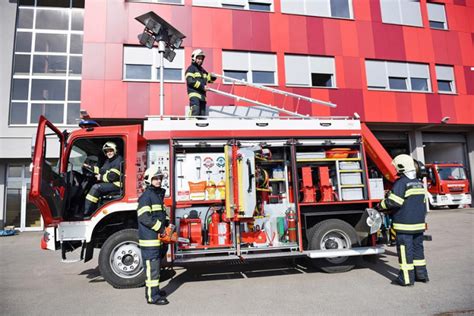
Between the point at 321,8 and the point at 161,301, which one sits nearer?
the point at 161,301

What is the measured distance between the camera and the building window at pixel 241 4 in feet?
45.1

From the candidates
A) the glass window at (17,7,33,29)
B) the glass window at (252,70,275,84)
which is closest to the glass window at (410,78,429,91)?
the glass window at (252,70,275,84)

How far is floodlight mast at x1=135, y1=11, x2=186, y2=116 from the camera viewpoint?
21.1 ft

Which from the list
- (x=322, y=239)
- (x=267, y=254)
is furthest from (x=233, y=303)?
(x=322, y=239)

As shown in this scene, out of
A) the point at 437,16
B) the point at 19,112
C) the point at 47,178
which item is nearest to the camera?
the point at 47,178

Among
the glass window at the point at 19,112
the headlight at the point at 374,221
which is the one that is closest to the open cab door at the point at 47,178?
the headlight at the point at 374,221

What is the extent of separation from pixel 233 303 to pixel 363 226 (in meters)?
2.79

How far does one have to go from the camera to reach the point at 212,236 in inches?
217

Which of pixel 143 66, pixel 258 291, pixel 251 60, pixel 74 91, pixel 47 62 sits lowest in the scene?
pixel 258 291

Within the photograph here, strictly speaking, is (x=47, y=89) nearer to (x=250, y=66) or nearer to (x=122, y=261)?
(x=250, y=66)

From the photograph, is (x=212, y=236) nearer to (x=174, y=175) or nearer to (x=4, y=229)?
(x=174, y=175)

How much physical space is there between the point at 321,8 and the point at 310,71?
3171 millimetres

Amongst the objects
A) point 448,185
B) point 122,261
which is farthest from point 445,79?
point 122,261

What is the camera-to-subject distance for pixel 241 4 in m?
14.2
